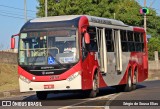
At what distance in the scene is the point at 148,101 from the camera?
17219 mm

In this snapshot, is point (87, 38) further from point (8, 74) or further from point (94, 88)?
point (8, 74)

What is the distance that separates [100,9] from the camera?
2484 inches

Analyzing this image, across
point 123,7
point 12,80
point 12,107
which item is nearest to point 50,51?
point 12,107

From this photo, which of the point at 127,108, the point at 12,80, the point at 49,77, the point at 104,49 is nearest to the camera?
the point at 127,108

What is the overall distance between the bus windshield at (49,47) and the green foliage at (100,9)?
41141mm

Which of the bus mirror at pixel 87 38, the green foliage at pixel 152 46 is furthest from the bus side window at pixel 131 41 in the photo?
the green foliage at pixel 152 46

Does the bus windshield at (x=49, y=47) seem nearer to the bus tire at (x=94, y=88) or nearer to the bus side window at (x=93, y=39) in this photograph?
the bus side window at (x=93, y=39)

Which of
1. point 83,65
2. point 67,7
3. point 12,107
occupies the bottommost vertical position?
point 12,107

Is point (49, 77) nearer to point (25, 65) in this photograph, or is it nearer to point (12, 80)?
point (25, 65)

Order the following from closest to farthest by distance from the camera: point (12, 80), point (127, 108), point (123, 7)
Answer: point (127, 108)
point (12, 80)
point (123, 7)

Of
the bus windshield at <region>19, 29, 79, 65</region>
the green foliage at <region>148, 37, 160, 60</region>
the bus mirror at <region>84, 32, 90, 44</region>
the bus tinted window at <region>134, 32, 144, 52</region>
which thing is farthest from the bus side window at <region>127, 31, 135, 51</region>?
the green foliage at <region>148, 37, 160, 60</region>

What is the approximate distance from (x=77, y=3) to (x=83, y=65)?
4268cm

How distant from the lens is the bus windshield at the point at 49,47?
60.6 ft

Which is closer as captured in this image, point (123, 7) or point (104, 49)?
point (104, 49)
